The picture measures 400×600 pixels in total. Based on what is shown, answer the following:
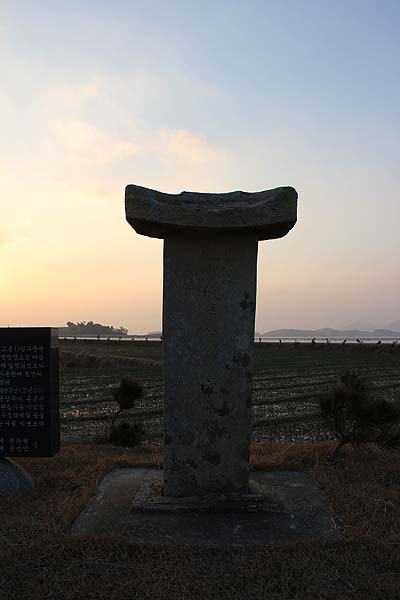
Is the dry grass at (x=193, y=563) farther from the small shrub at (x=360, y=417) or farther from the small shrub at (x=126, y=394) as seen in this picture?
the small shrub at (x=126, y=394)

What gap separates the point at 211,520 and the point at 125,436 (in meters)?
3.61

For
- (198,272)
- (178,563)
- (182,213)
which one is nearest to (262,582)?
(178,563)

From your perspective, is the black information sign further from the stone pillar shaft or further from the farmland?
the farmland

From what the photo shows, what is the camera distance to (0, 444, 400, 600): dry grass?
321 cm

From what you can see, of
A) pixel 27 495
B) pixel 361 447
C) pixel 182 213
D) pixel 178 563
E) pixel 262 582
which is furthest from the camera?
pixel 361 447

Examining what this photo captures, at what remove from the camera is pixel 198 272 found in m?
4.84

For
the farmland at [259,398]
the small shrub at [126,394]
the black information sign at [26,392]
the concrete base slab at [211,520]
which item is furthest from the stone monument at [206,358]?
the small shrub at [126,394]

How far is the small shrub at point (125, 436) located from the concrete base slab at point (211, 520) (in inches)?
97.6

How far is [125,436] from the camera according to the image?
7.79 meters

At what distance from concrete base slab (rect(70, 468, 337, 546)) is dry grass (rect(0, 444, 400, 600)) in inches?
5.7

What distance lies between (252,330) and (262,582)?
2.18 m

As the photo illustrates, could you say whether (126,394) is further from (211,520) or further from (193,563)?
(193,563)

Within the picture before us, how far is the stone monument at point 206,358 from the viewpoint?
15.7 ft

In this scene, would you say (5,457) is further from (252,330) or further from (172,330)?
(252,330)
